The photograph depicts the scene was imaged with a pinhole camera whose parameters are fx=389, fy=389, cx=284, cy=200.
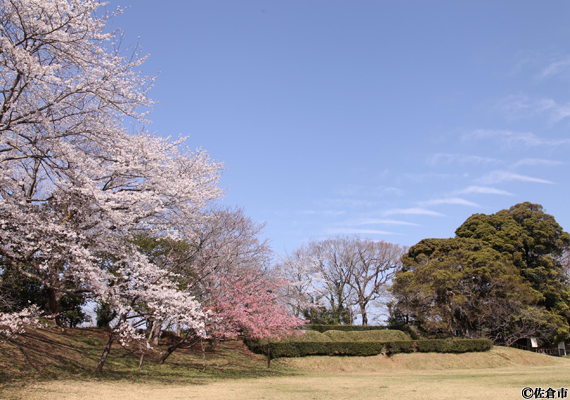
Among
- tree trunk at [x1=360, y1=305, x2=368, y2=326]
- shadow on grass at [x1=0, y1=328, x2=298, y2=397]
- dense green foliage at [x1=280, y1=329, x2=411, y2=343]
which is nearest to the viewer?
shadow on grass at [x1=0, y1=328, x2=298, y2=397]

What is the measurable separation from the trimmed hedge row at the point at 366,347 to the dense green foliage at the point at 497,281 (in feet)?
6.71

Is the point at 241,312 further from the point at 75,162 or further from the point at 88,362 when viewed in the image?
the point at 75,162

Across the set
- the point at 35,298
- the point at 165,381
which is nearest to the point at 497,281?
the point at 165,381

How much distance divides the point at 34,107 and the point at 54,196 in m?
2.25

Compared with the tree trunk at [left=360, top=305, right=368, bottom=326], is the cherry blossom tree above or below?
above

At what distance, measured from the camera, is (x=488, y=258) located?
26.5m

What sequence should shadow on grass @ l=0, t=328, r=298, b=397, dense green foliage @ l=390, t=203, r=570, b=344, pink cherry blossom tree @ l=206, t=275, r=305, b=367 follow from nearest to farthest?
1. shadow on grass @ l=0, t=328, r=298, b=397
2. pink cherry blossom tree @ l=206, t=275, r=305, b=367
3. dense green foliage @ l=390, t=203, r=570, b=344

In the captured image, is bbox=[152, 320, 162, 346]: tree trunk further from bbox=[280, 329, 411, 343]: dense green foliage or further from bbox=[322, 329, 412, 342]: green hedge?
bbox=[322, 329, 412, 342]: green hedge

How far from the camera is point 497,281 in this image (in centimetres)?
2569

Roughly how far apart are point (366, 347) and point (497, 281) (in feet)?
33.3

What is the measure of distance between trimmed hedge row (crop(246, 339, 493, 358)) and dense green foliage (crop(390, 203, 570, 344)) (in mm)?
2045

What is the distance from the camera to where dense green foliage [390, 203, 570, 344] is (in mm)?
25984

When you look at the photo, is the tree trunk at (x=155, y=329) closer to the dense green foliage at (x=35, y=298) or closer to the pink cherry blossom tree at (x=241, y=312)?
the pink cherry blossom tree at (x=241, y=312)

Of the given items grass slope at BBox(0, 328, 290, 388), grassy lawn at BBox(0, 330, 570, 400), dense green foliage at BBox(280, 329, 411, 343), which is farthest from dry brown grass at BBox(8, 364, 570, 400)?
dense green foliage at BBox(280, 329, 411, 343)
